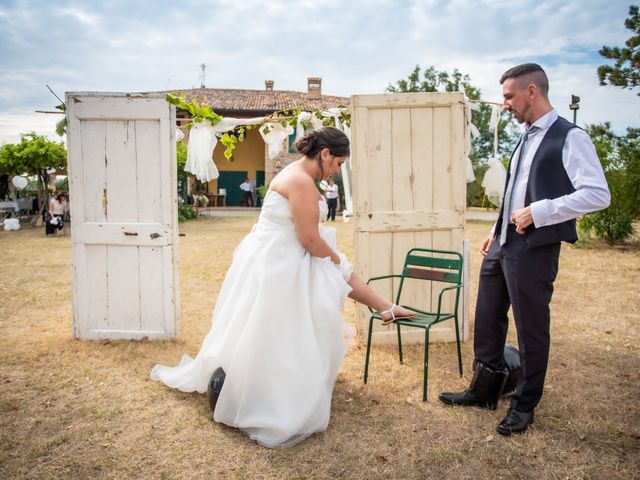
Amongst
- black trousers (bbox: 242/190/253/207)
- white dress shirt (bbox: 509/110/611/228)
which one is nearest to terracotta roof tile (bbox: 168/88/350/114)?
black trousers (bbox: 242/190/253/207)

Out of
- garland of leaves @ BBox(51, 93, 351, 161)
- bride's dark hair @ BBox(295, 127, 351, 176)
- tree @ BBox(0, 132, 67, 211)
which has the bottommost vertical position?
bride's dark hair @ BBox(295, 127, 351, 176)

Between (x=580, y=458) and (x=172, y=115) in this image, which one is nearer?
(x=580, y=458)

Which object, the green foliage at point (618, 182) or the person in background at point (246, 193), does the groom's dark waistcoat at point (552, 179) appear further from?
the person in background at point (246, 193)

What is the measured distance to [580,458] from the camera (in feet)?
9.76

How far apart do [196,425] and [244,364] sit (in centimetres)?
57

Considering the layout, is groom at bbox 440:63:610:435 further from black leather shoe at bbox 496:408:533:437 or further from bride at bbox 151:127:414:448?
bride at bbox 151:127:414:448

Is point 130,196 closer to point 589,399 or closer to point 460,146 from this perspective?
point 460,146

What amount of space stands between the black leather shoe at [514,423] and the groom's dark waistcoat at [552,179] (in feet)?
3.68

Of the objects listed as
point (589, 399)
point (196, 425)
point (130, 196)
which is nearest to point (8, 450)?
point (196, 425)

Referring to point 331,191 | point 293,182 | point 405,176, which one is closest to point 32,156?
point 331,191

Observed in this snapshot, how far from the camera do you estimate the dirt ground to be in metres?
2.89

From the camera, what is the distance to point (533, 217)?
2.90 m

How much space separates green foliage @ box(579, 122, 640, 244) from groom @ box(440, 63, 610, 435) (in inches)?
364

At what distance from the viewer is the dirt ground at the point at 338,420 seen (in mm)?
2889
